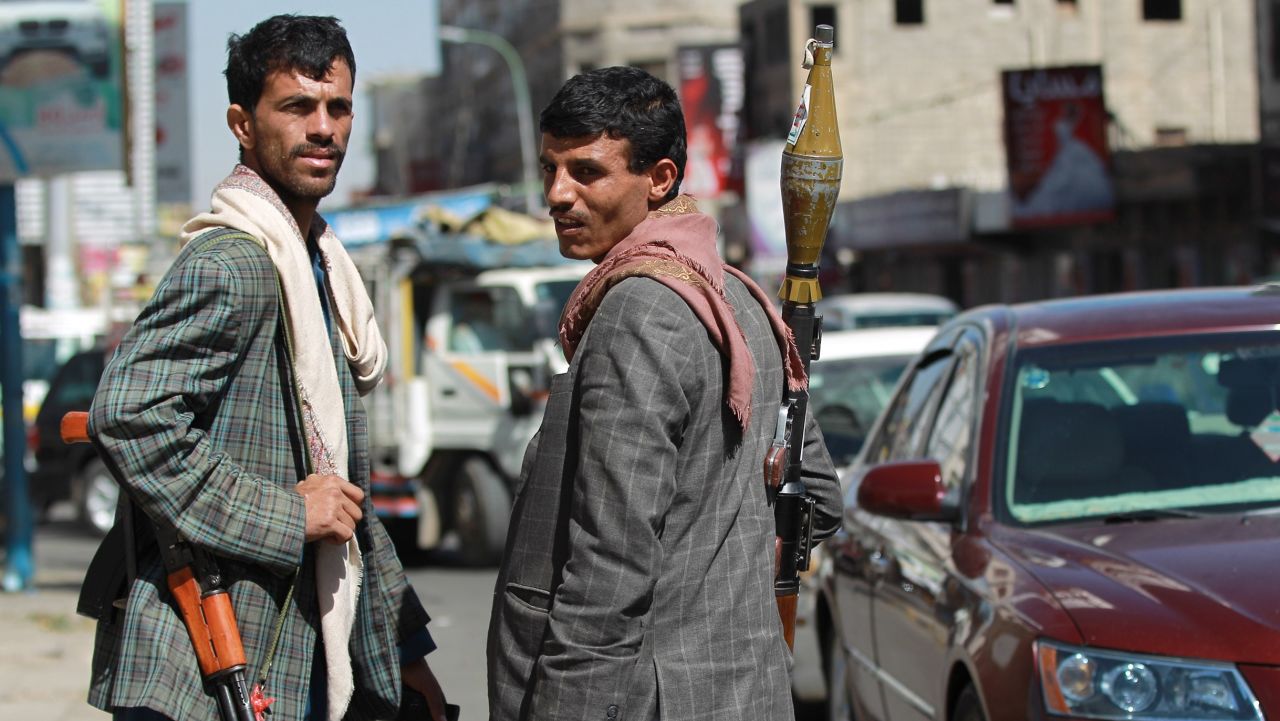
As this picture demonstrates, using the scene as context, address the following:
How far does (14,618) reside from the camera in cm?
1035

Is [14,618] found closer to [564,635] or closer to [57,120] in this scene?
[57,120]

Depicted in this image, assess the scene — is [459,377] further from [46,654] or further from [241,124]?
[241,124]

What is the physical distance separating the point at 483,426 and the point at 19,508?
386cm

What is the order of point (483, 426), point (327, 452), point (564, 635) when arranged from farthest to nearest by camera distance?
1. point (483, 426)
2. point (327, 452)
3. point (564, 635)

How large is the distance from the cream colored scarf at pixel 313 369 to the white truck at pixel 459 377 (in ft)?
36.7

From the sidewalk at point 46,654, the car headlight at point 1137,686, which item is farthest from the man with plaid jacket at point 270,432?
the sidewalk at point 46,654

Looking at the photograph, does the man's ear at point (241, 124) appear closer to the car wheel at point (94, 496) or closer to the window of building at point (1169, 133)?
the car wheel at point (94, 496)

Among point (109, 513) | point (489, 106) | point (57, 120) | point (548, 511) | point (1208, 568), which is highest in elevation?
point (489, 106)

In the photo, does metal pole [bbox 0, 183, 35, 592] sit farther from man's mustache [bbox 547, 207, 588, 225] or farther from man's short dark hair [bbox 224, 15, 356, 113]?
man's mustache [bbox 547, 207, 588, 225]

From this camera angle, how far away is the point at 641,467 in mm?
2570

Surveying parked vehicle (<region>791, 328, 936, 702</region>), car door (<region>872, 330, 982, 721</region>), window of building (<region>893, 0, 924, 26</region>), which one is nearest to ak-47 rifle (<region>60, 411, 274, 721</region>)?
car door (<region>872, 330, 982, 721</region>)

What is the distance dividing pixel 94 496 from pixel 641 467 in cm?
1659

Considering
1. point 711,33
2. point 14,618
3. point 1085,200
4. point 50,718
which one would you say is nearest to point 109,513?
point 14,618

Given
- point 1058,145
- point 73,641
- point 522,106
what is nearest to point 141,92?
point 522,106
